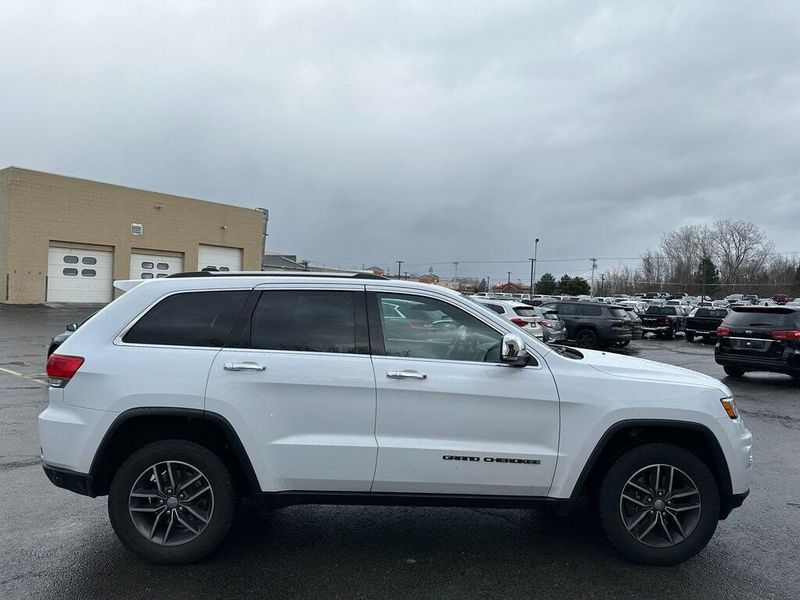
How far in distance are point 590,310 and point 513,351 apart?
17.1 meters

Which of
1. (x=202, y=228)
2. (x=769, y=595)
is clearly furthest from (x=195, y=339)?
(x=202, y=228)

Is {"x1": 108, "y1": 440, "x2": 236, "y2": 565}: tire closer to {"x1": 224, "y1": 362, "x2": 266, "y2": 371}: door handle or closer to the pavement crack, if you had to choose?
{"x1": 224, "y1": 362, "x2": 266, "y2": 371}: door handle

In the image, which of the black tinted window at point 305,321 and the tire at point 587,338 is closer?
the black tinted window at point 305,321

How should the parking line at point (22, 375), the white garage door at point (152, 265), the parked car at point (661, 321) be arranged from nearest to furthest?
the parking line at point (22, 375), the parked car at point (661, 321), the white garage door at point (152, 265)

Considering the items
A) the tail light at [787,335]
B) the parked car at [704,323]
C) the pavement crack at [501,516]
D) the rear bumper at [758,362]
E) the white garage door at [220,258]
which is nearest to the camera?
the pavement crack at [501,516]

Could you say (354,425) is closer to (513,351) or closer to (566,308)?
(513,351)

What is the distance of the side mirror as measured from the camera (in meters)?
3.57

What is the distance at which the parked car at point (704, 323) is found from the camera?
23984mm

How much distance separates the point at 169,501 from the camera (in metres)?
3.62

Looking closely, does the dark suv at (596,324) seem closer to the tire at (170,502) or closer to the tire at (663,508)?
the tire at (663,508)

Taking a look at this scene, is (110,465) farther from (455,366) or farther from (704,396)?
(704,396)

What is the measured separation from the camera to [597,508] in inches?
149

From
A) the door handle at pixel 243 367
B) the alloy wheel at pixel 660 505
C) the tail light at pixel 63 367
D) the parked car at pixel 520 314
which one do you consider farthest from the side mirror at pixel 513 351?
the parked car at pixel 520 314

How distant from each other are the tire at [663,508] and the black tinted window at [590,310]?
16.3m
